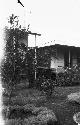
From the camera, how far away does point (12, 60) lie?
9406 mm

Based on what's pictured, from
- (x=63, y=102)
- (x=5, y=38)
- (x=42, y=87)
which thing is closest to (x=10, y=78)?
(x=5, y=38)

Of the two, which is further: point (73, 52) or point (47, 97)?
point (73, 52)

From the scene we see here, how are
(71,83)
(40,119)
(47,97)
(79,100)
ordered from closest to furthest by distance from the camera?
(40,119) → (79,100) → (47,97) → (71,83)

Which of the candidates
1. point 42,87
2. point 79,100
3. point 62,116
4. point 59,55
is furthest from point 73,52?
point 62,116

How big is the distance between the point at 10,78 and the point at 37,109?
1771mm

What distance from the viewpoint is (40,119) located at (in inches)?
351

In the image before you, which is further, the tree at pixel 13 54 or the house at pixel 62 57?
the house at pixel 62 57

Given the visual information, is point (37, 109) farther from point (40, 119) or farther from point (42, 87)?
point (42, 87)

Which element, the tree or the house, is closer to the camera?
the tree

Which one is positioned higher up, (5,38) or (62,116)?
(5,38)

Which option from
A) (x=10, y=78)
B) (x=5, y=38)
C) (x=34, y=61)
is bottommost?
(x=10, y=78)

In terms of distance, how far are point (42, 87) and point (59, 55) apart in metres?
10.1

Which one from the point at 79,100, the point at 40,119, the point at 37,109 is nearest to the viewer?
the point at 40,119

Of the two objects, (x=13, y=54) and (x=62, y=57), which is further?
(x=62, y=57)
